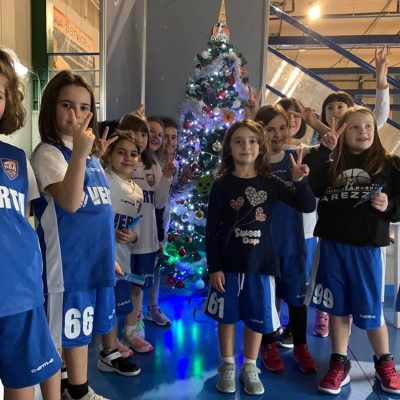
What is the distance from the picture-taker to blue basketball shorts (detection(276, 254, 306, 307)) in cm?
229

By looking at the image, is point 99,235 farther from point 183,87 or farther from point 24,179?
point 183,87

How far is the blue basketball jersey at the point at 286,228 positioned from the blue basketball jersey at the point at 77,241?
95 centimetres

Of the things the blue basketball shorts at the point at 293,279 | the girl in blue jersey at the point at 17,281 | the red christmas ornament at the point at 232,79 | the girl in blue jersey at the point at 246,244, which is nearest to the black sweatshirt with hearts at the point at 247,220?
the girl in blue jersey at the point at 246,244

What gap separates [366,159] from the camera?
2.04 meters

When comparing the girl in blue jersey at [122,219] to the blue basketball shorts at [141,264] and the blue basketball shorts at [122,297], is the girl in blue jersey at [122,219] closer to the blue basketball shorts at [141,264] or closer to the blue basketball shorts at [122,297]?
the blue basketball shorts at [122,297]

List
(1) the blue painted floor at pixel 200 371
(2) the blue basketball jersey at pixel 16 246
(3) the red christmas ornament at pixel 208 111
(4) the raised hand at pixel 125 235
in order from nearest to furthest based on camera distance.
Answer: (2) the blue basketball jersey at pixel 16 246
(1) the blue painted floor at pixel 200 371
(4) the raised hand at pixel 125 235
(3) the red christmas ornament at pixel 208 111

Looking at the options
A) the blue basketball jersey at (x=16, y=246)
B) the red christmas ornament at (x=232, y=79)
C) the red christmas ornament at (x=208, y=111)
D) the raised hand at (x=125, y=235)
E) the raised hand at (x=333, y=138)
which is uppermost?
the red christmas ornament at (x=232, y=79)

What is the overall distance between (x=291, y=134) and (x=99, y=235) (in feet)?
4.52

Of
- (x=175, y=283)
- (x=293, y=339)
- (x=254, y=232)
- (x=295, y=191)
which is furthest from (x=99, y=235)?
(x=175, y=283)

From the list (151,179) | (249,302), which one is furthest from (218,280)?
(151,179)

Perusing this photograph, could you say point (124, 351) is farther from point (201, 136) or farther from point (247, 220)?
point (201, 136)

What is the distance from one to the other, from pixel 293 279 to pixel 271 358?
16.7 inches

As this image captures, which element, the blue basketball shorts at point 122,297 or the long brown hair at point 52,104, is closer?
the long brown hair at point 52,104

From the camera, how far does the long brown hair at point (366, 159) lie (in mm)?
2025
